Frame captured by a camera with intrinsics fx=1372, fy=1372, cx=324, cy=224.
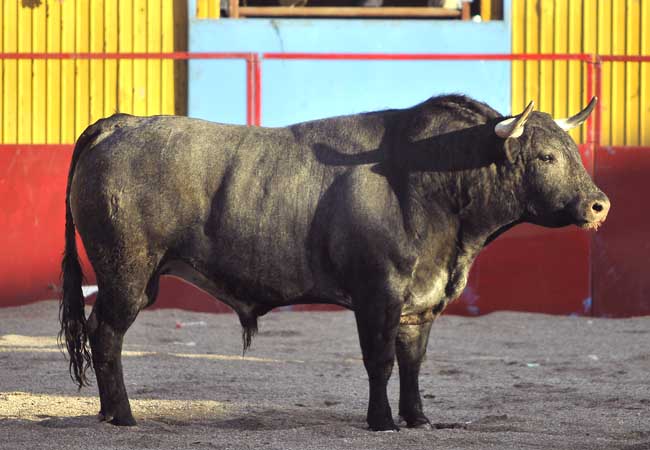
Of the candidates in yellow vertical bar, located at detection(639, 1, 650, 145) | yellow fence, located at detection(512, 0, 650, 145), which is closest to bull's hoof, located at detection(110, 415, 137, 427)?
yellow fence, located at detection(512, 0, 650, 145)

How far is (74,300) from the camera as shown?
23.8 ft

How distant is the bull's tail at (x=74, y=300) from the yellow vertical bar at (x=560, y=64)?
19.8 ft

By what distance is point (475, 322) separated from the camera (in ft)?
38.5

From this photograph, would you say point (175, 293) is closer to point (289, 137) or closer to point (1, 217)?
point (1, 217)

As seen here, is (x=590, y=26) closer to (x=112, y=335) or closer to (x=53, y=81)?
(x=53, y=81)

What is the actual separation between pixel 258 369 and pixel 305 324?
8.06 feet

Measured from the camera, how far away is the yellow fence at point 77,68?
1230cm

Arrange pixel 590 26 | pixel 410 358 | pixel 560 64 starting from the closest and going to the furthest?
pixel 410 358, pixel 560 64, pixel 590 26

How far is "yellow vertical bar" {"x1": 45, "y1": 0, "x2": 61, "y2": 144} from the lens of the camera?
40.4ft

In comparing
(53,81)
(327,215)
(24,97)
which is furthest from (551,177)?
(24,97)

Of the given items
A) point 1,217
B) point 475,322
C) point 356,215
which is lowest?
point 475,322

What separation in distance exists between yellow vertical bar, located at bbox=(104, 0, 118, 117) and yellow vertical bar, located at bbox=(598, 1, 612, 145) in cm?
438

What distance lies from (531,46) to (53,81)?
4342 mm

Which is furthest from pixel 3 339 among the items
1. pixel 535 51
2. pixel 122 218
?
pixel 535 51
